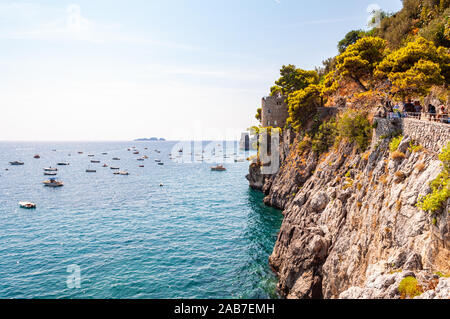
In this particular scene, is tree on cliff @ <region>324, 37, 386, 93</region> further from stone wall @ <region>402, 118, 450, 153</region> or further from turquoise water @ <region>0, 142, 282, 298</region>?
turquoise water @ <region>0, 142, 282, 298</region>

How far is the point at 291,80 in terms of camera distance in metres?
62.0

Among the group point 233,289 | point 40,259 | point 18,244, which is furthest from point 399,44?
point 18,244

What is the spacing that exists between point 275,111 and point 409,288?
53.5 m

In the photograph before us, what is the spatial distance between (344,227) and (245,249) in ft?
51.5

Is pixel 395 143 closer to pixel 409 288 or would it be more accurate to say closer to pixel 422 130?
pixel 422 130

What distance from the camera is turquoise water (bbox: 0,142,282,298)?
27.2 metres

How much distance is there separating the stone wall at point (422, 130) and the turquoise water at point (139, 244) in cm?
1867

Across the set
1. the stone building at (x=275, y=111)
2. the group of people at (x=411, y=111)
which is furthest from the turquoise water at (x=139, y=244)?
the group of people at (x=411, y=111)

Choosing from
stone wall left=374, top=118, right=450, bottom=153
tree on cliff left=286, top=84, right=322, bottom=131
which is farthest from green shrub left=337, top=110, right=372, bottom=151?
tree on cliff left=286, top=84, right=322, bottom=131

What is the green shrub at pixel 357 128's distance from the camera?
26.9m

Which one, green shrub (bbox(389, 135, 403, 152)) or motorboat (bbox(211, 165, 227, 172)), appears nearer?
green shrub (bbox(389, 135, 403, 152))

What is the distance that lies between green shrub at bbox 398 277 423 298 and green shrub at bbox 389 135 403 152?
35.9 feet

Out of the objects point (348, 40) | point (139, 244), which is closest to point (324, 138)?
point (139, 244)

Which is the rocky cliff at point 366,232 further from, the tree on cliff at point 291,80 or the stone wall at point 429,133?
the tree on cliff at point 291,80
